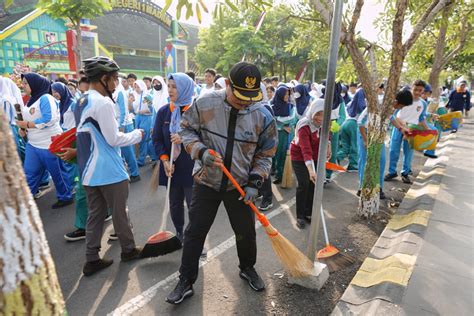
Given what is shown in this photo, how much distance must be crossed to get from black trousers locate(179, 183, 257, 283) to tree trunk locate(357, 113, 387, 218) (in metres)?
2.26

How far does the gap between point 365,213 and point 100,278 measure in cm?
333

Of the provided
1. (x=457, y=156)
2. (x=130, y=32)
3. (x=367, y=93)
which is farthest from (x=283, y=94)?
(x=130, y=32)

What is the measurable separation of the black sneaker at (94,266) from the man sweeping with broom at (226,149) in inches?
36.5

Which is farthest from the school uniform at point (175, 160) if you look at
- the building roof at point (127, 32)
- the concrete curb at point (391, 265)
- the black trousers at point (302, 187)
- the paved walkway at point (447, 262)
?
the building roof at point (127, 32)

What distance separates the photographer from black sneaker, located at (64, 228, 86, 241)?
4012mm

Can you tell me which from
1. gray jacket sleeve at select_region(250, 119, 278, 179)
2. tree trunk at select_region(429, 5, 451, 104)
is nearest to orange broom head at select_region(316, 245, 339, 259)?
gray jacket sleeve at select_region(250, 119, 278, 179)

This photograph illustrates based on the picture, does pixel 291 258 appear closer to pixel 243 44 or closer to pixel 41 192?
pixel 41 192

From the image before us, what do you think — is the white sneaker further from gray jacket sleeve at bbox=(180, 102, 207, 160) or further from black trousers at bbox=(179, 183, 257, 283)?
gray jacket sleeve at bbox=(180, 102, 207, 160)

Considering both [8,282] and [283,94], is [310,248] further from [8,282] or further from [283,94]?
[283,94]

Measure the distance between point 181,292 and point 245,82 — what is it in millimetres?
1781

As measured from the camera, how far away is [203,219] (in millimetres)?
2814

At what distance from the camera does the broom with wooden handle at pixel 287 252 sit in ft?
8.94

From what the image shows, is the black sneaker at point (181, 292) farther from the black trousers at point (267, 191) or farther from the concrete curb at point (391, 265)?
the black trousers at point (267, 191)

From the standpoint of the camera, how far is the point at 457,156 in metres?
8.28
